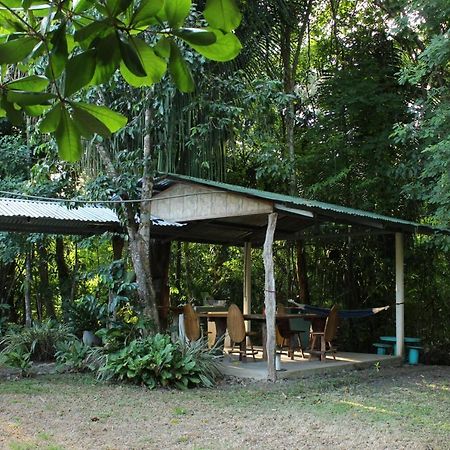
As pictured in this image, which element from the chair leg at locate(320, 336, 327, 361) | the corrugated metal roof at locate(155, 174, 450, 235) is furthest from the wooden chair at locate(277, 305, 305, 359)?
the corrugated metal roof at locate(155, 174, 450, 235)

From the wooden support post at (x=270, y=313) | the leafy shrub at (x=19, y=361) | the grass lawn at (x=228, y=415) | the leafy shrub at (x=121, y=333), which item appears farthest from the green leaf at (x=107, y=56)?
the leafy shrub at (x=19, y=361)

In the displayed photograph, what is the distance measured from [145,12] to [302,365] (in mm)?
7429

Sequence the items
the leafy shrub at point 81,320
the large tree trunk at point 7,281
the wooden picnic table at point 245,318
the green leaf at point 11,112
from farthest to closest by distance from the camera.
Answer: the large tree trunk at point 7,281 → the leafy shrub at point 81,320 → the wooden picnic table at point 245,318 → the green leaf at point 11,112

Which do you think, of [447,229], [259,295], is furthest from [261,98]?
[259,295]

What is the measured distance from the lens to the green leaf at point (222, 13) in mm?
976

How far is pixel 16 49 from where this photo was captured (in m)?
1.00

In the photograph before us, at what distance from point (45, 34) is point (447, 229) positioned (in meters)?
8.18

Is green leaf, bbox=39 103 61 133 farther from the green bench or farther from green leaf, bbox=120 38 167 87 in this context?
the green bench

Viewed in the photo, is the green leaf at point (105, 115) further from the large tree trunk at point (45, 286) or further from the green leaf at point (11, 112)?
the large tree trunk at point (45, 286)

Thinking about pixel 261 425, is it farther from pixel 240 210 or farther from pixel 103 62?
pixel 103 62

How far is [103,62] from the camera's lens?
3.26 ft

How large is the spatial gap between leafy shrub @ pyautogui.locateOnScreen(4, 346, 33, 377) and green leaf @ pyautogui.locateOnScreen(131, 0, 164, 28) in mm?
6811

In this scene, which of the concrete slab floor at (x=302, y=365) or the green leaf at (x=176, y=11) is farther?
the concrete slab floor at (x=302, y=365)

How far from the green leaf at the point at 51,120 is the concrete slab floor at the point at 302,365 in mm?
6387
